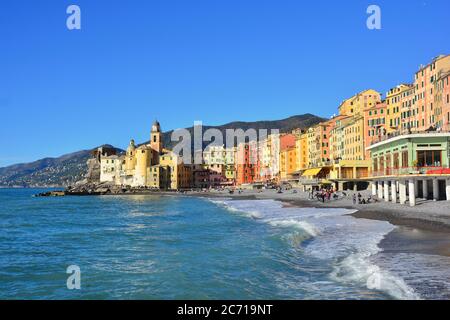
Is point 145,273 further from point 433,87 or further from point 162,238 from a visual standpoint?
point 433,87

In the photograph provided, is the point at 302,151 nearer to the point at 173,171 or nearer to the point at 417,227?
the point at 173,171

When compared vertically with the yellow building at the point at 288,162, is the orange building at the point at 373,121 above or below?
above

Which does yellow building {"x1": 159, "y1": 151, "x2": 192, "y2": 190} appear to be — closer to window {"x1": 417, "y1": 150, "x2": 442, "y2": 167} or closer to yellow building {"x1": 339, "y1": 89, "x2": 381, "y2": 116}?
yellow building {"x1": 339, "y1": 89, "x2": 381, "y2": 116}

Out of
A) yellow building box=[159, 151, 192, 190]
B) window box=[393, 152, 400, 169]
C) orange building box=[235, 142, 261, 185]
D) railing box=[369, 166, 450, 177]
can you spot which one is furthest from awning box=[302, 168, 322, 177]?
yellow building box=[159, 151, 192, 190]

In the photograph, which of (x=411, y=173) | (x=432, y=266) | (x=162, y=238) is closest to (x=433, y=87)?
(x=411, y=173)

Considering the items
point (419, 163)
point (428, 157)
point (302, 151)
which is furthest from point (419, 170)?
point (302, 151)

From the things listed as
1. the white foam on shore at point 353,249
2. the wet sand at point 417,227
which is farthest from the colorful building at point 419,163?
the white foam on shore at point 353,249

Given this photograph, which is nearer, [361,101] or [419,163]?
[419,163]

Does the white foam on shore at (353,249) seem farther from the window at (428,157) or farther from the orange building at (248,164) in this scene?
the orange building at (248,164)

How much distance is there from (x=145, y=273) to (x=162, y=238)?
1384 cm

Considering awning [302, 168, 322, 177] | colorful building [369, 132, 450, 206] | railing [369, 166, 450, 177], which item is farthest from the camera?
awning [302, 168, 322, 177]

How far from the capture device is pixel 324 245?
82.3 ft

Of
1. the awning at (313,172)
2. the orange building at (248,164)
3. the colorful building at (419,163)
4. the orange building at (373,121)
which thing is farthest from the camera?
the orange building at (248,164)

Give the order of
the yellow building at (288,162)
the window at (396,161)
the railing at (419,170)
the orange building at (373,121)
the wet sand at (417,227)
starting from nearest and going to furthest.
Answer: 1. the wet sand at (417,227)
2. the railing at (419,170)
3. the window at (396,161)
4. the orange building at (373,121)
5. the yellow building at (288,162)
